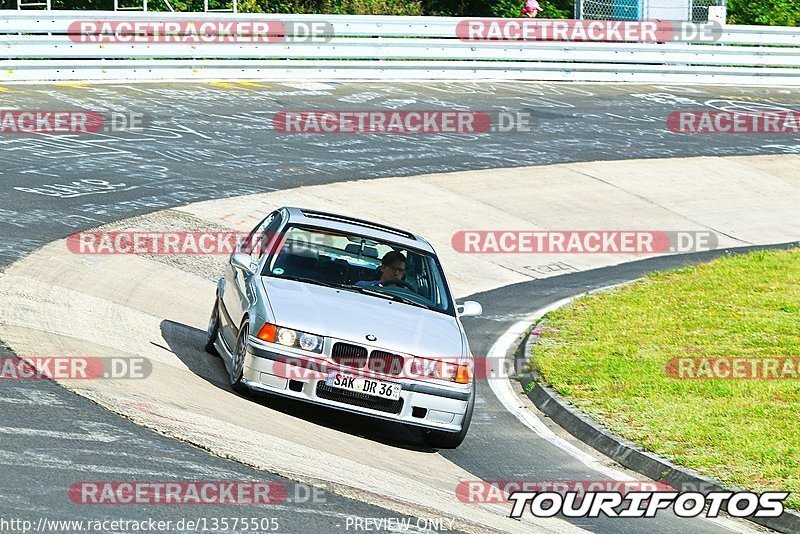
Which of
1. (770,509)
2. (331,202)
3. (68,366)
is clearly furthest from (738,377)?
(331,202)

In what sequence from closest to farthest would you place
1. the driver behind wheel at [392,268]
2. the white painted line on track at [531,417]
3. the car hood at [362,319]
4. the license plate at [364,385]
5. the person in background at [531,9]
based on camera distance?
the white painted line on track at [531,417] < the license plate at [364,385] < the car hood at [362,319] < the driver behind wheel at [392,268] < the person in background at [531,9]

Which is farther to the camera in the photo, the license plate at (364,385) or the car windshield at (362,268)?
the car windshield at (362,268)

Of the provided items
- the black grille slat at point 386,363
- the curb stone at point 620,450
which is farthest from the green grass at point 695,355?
the black grille slat at point 386,363

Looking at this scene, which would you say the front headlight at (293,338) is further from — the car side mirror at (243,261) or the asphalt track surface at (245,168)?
the asphalt track surface at (245,168)

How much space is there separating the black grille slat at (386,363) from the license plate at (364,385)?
0.08 m

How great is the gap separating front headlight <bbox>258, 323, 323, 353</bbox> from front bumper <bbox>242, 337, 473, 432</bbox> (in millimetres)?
68

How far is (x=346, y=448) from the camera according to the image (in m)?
8.72

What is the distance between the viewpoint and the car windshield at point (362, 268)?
10172 mm

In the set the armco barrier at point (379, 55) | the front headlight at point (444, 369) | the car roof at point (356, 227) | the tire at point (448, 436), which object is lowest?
the tire at point (448, 436)

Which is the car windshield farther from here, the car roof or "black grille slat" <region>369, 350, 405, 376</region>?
"black grille slat" <region>369, 350, 405, 376</region>

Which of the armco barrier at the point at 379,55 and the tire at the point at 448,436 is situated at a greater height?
the armco barrier at the point at 379,55

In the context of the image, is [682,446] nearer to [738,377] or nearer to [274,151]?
[738,377]

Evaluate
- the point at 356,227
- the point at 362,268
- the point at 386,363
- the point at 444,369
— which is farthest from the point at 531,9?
the point at 386,363

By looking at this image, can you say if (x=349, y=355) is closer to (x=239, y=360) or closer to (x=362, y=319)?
(x=362, y=319)
